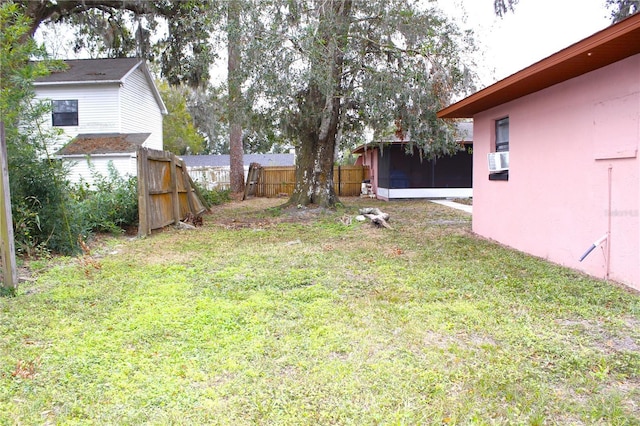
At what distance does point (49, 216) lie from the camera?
689cm

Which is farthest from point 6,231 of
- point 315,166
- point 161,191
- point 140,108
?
point 140,108

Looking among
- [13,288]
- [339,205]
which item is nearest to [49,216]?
[13,288]

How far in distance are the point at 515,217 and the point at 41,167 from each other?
693 cm

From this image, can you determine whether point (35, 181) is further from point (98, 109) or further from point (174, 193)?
point (98, 109)

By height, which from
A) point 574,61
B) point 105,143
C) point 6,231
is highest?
point 105,143

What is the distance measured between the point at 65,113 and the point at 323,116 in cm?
1175

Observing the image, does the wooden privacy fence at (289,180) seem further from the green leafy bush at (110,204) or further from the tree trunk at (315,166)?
the green leafy bush at (110,204)

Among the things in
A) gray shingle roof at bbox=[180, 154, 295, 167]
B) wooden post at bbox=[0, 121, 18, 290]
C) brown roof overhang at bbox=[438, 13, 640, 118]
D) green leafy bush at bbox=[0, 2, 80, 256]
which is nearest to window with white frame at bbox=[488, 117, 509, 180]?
brown roof overhang at bbox=[438, 13, 640, 118]

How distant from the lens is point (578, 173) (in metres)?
5.83

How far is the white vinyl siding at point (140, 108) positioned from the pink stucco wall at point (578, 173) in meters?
15.3

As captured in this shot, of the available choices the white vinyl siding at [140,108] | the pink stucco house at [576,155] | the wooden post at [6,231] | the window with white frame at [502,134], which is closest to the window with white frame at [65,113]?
the white vinyl siding at [140,108]

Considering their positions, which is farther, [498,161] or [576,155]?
[498,161]

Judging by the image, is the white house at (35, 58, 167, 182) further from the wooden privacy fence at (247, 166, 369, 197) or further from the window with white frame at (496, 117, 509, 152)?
the window with white frame at (496, 117, 509, 152)

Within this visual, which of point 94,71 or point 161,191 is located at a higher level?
point 94,71
